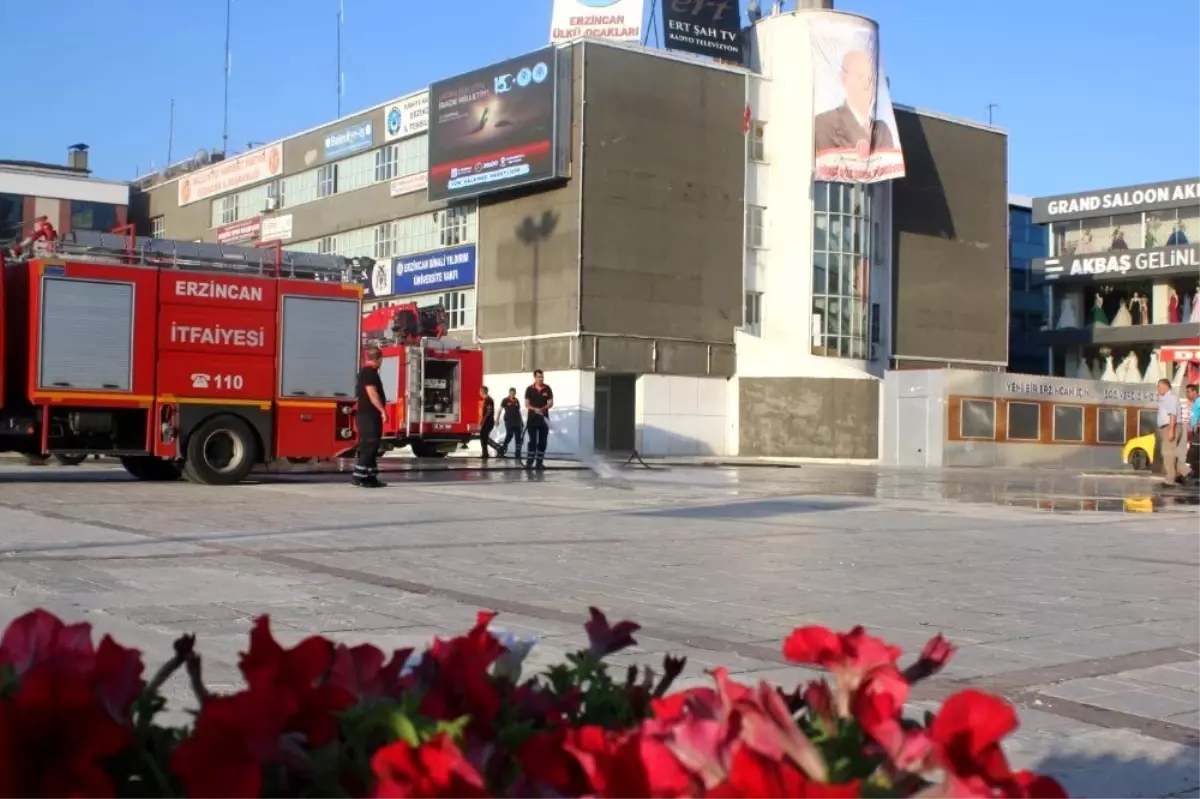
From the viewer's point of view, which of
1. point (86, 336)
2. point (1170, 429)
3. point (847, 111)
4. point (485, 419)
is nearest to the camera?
point (86, 336)

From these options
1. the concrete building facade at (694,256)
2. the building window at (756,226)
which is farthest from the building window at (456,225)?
the building window at (756,226)

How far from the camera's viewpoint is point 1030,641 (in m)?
6.44

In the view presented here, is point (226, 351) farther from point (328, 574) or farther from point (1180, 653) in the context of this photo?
point (1180, 653)

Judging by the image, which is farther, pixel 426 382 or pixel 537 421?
pixel 426 382

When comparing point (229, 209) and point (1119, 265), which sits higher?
point (229, 209)

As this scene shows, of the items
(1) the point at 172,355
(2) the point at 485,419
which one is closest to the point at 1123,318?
(2) the point at 485,419

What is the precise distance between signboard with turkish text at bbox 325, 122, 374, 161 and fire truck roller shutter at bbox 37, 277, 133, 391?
3428 centimetres

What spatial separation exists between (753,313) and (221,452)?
29.6 m

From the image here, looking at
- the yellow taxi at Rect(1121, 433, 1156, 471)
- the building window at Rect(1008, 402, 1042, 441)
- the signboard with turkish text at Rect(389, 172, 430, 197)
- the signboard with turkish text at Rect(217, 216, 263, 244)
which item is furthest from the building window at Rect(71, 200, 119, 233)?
the yellow taxi at Rect(1121, 433, 1156, 471)

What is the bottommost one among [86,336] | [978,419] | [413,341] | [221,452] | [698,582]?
[698,582]

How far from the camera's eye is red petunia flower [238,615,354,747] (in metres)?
1.59

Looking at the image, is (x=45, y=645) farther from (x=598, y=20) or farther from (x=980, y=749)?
(x=598, y=20)

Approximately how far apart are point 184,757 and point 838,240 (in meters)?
44.8

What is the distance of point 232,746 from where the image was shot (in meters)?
1.44
